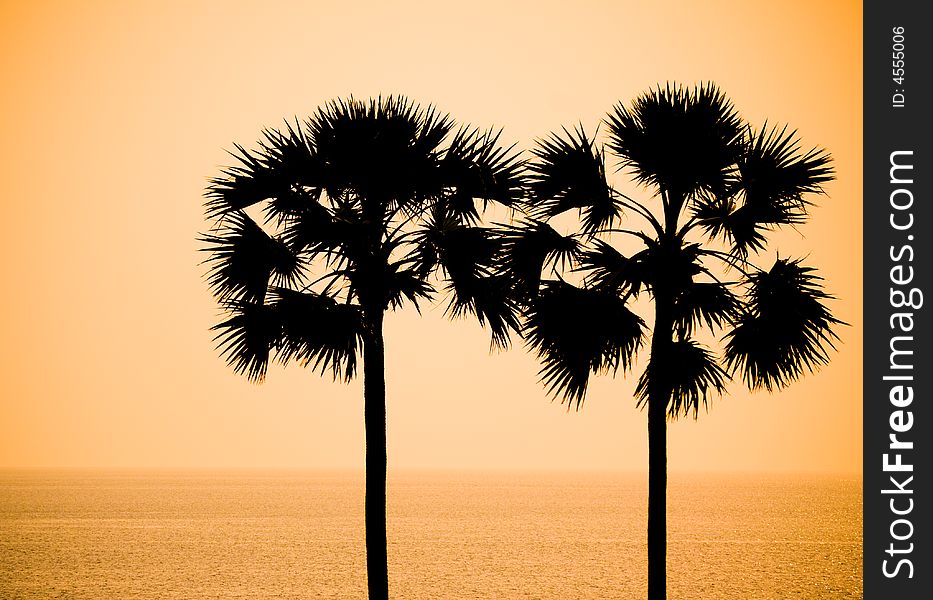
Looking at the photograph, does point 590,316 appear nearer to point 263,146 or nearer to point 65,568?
point 263,146

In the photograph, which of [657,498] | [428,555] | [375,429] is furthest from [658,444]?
[428,555]

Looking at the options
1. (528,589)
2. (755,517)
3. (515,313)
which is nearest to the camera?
(515,313)

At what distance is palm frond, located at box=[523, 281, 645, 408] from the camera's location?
15258 mm

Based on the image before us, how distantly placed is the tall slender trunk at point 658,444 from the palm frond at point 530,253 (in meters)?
1.65

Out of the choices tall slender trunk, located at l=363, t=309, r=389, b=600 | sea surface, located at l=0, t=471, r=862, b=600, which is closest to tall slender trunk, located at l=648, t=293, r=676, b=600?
tall slender trunk, located at l=363, t=309, r=389, b=600

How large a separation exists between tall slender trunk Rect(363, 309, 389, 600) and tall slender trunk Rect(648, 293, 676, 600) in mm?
4019

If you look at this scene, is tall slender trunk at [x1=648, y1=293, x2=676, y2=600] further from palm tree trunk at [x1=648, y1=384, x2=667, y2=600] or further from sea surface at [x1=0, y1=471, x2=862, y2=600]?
sea surface at [x1=0, y1=471, x2=862, y2=600]

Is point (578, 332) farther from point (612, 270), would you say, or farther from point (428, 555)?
point (428, 555)

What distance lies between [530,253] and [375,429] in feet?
11.9

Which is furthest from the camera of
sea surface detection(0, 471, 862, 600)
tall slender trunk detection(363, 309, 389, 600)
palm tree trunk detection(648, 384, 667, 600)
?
sea surface detection(0, 471, 862, 600)
